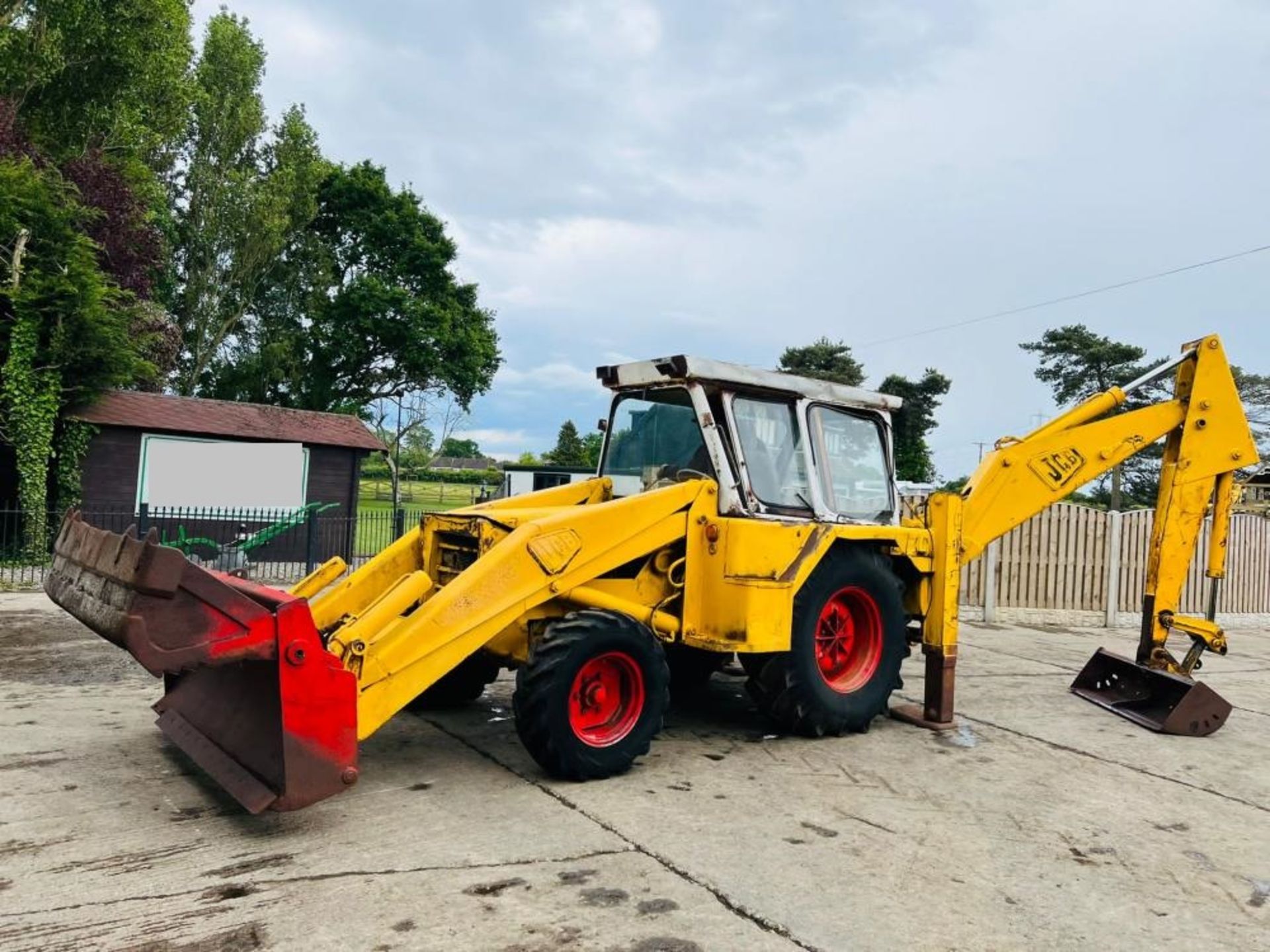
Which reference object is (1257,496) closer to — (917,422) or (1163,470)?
(917,422)

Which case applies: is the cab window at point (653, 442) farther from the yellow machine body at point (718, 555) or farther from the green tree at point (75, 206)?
the green tree at point (75, 206)

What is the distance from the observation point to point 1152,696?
23.6ft

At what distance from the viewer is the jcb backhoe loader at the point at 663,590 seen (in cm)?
388

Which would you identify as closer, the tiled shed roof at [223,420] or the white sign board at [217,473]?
the tiled shed roof at [223,420]

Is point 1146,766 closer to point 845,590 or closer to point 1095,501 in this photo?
point 845,590

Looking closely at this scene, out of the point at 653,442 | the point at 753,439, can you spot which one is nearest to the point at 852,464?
the point at 753,439

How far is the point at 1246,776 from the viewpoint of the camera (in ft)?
18.5

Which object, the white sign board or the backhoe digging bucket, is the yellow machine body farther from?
the white sign board

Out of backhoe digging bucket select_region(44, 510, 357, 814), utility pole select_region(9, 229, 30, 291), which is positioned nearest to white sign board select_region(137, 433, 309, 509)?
utility pole select_region(9, 229, 30, 291)

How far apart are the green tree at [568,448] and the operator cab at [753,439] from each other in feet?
146

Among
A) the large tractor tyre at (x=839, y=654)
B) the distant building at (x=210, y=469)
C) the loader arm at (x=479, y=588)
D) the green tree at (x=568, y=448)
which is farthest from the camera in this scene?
the green tree at (x=568, y=448)

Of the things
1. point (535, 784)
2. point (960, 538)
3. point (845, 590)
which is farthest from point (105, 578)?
point (960, 538)

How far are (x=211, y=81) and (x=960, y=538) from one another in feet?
94.4

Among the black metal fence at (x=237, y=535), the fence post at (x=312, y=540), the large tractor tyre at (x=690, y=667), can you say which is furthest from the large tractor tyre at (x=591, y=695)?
the fence post at (x=312, y=540)
